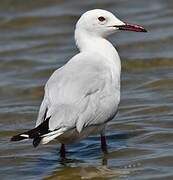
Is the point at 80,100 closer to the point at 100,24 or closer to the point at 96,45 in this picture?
the point at 96,45

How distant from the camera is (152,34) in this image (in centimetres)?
1320

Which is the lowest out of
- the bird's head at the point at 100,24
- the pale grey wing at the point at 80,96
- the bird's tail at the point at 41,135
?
the bird's tail at the point at 41,135

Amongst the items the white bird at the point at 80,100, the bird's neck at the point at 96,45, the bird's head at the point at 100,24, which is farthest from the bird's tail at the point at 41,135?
the bird's head at the point at 100,24

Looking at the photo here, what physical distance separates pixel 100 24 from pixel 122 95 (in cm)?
168

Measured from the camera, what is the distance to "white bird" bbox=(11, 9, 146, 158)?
7.74 metres

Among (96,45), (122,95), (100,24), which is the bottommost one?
(122,95)

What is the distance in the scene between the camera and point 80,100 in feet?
26.2

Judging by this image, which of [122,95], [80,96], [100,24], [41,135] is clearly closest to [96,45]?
[100,24]

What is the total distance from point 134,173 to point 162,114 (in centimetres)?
197

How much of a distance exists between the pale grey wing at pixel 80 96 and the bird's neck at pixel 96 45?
0.42 meters

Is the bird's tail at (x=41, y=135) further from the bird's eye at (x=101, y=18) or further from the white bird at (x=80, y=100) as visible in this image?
the bird's eye at (x=101, y=18)

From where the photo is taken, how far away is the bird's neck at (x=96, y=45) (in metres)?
9.00

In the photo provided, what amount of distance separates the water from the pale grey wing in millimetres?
526

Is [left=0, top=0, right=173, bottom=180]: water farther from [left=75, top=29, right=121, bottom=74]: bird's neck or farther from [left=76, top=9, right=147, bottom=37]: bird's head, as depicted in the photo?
[left=76, top=9, right=147, bottom=37]: bird's head
